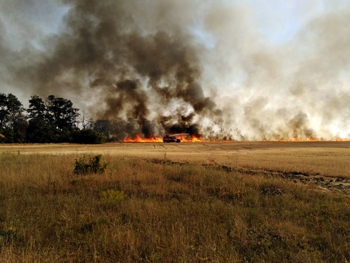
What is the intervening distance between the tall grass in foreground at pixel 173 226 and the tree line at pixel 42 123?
209ft

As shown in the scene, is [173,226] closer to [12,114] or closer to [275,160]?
[275,160]

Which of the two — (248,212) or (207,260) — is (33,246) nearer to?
(207,260)

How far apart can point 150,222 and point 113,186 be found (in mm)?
4759

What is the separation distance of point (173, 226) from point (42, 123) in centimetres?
7690

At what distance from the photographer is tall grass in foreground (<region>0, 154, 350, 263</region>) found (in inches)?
181

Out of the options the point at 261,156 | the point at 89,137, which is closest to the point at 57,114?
the point at 89,137

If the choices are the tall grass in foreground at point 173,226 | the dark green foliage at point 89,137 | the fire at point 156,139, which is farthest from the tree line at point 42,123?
the tall grass in foreground at point 173,226

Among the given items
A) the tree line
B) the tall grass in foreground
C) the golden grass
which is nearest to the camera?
the tall grass in foreground

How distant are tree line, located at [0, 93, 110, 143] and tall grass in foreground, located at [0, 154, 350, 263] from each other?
209 feet

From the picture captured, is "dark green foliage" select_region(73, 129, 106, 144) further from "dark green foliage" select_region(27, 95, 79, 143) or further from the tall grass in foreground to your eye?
the tall grass in foreground

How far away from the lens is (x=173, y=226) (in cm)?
569

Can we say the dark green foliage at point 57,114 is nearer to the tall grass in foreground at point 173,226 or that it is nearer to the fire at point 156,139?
the fire at point 156,139

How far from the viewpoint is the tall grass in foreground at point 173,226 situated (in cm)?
460

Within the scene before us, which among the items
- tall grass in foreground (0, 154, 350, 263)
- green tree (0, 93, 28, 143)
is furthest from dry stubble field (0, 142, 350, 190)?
green tree (0, 93, 28, 143)
